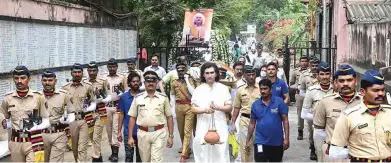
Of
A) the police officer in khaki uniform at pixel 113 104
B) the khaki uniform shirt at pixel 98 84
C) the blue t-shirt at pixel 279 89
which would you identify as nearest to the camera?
the blue t-shirt at pixel 279 89

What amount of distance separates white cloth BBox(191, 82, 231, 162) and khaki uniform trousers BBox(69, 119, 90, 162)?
2258 mm

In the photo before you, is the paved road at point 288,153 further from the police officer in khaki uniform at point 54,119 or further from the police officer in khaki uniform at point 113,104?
the police officer in khaki uniform at point 54,119

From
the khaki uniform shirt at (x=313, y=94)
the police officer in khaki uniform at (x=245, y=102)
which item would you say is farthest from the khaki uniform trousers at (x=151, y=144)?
the khaki uniform shirt at (x=313, y=94)

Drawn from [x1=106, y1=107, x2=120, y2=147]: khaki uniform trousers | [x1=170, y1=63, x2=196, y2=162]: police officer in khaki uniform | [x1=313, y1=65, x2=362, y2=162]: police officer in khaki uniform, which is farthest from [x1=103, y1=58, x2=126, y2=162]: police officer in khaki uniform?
[x1=313, y1=65, x2=362, y2=162]: police officer in khaki uniform

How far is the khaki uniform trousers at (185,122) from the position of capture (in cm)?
1091

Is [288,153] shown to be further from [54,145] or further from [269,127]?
[54,145]

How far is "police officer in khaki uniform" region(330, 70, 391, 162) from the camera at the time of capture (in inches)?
208

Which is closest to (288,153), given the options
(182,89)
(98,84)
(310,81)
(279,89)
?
(310,81)

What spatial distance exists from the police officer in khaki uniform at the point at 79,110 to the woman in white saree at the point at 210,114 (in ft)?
7.40

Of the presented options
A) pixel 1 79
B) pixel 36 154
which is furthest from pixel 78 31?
pixel 36 154

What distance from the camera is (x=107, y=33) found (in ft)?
49.9

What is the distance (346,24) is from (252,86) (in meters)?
8.87

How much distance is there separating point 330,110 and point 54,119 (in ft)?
12.5

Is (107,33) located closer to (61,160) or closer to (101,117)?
(101,117)
